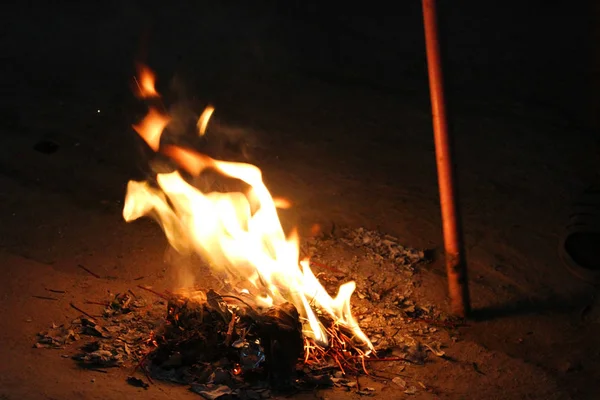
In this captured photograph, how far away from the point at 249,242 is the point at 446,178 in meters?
→ 1.39

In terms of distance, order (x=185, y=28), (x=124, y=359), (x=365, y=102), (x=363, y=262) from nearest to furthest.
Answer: (x=124, y=359) → (x=363, y=262) → (x=365, y=102) → (x=185, y=28)

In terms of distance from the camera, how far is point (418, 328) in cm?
489

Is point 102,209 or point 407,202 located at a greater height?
point 407,202

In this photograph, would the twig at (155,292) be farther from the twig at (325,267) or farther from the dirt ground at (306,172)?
the twig at (325,267)

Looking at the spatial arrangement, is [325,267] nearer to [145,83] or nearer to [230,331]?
[230,331]

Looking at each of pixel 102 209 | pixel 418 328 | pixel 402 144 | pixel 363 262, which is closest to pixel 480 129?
pixel 402 144

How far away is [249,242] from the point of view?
482 centimetres

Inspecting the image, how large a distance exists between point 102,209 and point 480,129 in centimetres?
395

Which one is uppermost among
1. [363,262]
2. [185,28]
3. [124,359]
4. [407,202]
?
[185,28]

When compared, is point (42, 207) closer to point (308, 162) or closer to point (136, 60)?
point (308, 162)

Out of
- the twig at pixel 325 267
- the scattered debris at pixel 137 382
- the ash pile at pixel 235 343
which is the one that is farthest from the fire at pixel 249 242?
the scattered debris at pixel 137 382

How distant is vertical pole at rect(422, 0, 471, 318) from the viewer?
15.3 feet

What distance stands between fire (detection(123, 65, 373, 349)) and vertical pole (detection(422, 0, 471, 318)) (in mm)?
752

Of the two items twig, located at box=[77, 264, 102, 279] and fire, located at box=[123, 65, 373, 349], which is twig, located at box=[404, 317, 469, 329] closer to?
fire, located at box=[123, 65, 373, 349]
